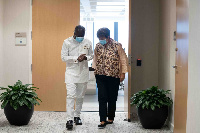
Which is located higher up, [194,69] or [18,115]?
[194,69]

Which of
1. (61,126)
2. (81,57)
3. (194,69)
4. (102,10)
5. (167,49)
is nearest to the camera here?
(194,69)

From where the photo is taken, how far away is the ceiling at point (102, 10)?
7.76 metres

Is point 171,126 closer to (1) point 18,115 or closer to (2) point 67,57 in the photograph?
(2) point 67,57

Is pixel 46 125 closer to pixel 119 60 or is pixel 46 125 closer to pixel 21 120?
pixel 21 120

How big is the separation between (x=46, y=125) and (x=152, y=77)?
2015 millimetres

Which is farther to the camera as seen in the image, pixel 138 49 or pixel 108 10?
pixel 108 10

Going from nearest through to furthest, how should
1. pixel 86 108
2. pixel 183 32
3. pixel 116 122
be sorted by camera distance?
pixel 183 32 < pixel 116 122 < pixel 86 108

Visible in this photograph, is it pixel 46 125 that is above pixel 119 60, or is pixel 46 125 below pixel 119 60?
below

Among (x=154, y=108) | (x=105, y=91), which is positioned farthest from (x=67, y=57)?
(x=154, y=108)

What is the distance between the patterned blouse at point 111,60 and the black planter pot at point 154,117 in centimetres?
61

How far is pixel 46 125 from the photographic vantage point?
13.0 feet

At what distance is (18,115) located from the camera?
12.7 ft

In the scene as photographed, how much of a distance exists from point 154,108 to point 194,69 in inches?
40.5

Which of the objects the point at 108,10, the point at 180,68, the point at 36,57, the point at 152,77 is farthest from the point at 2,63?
the point at 108,10
